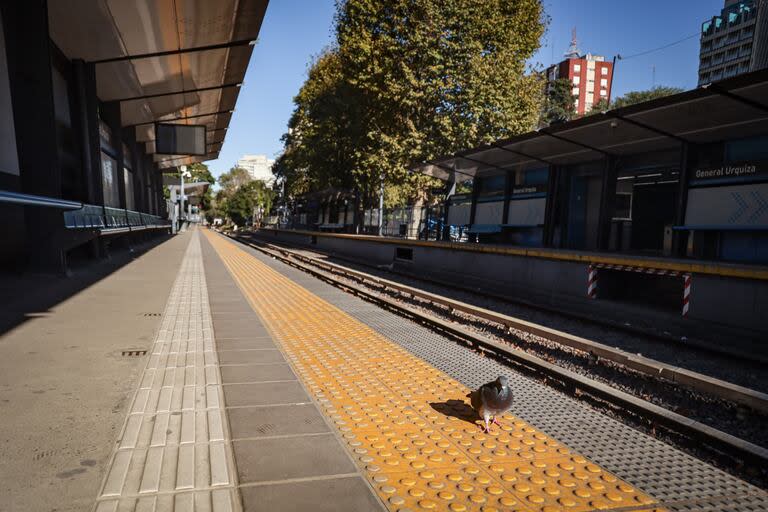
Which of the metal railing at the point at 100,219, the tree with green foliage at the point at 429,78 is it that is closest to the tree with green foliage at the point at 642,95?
the tree with green foliage at the point at 429,78

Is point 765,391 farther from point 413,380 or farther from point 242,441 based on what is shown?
point 242,441

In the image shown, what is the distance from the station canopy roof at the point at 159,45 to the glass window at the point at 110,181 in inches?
108

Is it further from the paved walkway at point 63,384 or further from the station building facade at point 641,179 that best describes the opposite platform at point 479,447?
the station building facade at point 641,179

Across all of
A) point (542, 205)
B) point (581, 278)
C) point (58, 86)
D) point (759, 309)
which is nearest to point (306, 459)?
point (759, 309)

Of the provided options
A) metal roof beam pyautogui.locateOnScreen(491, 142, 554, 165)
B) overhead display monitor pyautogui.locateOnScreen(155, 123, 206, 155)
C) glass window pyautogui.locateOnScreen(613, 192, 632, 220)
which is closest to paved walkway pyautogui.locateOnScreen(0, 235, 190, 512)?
metal roof beam pyautogui.locateOnScreen(491, 142, 554, 165)

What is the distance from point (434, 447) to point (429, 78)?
924 inches

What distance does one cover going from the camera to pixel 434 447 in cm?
359

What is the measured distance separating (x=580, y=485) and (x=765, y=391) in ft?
14.5

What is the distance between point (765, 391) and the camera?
5.88m

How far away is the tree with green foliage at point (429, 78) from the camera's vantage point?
23.8 metres

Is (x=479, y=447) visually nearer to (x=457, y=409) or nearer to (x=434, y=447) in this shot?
(x=434, y=447)

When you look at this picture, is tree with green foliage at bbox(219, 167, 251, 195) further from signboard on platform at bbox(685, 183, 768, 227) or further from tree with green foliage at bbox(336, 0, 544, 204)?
signboard on platform at bbox(685, 183, 768, 227)

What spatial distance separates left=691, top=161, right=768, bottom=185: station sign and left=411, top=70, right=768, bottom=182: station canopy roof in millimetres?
765

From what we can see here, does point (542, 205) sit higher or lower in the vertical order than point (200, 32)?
lower
